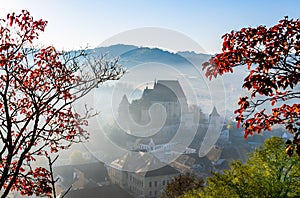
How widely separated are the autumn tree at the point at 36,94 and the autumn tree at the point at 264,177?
9.77 feet

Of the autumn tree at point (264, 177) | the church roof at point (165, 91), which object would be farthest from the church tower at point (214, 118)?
the autumn tree at point (264, 177)

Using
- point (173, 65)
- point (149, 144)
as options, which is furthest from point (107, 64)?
point (173, 65)

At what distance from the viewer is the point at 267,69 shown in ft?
8.00

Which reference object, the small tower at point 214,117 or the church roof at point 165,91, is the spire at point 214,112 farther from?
the church roof at point 165,91

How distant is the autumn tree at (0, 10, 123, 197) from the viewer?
334 cm

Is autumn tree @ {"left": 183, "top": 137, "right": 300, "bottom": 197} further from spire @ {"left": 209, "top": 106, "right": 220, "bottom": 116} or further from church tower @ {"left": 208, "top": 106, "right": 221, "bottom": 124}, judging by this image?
spire @ {"left": 209, "top": 106, "right": 220, "bottom": 116}

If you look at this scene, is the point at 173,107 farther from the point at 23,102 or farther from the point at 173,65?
the point at 23,102

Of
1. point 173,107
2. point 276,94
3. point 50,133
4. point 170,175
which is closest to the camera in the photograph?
point 276,94

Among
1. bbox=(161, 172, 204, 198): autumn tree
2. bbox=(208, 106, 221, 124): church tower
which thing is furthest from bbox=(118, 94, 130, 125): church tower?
bbox=(161, 172, 204, 198): autumn tree

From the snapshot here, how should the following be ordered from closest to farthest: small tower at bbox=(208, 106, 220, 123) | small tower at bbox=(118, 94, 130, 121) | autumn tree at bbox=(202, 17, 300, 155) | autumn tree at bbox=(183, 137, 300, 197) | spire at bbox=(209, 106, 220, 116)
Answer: autumn tree at bbox=(202, 17, 300, 155)
autumn tree at bbox=(183, 137, 300, 197)
small tower at bbox=(118, 94, 130, 121)
small tower at bbox=(208, 106, 220, 123)
spire at bbox=(209, 106, 220, 116)

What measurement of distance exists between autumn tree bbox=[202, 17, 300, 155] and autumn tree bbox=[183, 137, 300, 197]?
9.81ft

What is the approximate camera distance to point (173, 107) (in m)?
60.8

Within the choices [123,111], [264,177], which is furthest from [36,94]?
[123,111]

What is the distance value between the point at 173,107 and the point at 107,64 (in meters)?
57.0
